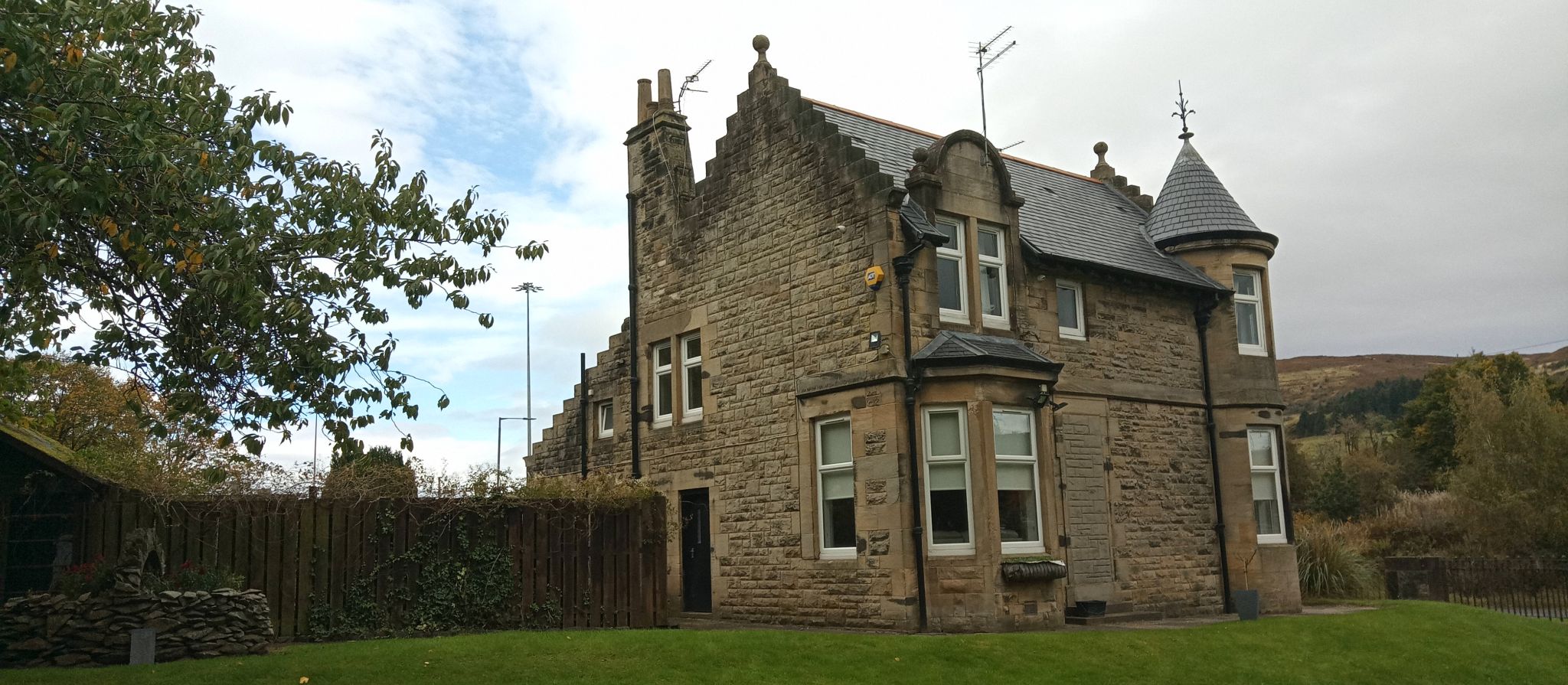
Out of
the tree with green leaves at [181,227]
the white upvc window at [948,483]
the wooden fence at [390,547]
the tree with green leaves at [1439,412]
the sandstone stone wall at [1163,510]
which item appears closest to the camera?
the tree with green leaves at [181,227]

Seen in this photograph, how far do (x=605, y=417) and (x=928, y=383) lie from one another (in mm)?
9211

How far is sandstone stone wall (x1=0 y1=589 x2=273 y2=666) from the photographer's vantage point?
38.1 ft

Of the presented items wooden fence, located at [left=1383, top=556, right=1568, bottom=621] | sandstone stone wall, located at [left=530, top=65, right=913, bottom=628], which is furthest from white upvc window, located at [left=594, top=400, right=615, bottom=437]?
wooden fence, located at [left=1383, top=556, right=1568, bottom=621]

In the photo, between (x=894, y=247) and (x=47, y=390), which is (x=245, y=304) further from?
(x=47, y=390)

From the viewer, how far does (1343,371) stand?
141000 mm

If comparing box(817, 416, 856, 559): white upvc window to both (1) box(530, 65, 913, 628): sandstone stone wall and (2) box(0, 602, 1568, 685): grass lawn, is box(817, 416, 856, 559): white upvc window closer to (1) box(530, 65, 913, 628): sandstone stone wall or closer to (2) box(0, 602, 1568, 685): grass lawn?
(1) box(530, 65, 913, 628): sandstone stone wall

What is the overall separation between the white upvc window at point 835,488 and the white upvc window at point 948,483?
130cm

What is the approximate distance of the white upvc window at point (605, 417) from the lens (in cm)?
2344

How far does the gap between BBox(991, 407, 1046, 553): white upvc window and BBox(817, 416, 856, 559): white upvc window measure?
2216mm

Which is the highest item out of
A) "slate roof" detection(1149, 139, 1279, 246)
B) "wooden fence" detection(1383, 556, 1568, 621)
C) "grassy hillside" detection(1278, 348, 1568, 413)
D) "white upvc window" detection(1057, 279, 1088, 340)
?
"grassy hillside" detection(1278, 348, 1568, 413)

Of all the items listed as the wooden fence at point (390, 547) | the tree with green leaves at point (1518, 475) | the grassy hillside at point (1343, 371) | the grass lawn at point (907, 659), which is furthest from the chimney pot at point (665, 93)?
the grassy hillside at point (1343, 371)

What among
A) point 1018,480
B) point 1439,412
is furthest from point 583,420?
point 1439,412

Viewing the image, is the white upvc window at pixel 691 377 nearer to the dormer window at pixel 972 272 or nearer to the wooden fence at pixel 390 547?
the wooden fence at pixel 390 547

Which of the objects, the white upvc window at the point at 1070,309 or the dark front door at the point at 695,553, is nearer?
the white upvc window at the point at 1070,309
